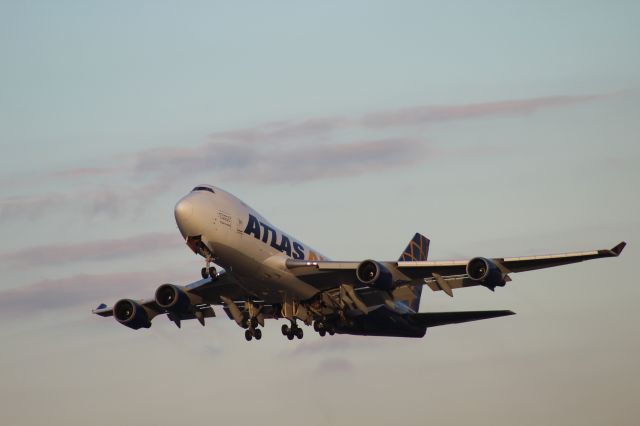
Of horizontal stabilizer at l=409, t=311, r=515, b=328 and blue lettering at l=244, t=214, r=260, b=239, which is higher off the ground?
blue lettering at l=244, t=214, r=260, b=239

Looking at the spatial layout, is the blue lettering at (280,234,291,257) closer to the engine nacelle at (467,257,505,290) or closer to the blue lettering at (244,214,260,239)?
the blue lettering at (244,214,260,239)

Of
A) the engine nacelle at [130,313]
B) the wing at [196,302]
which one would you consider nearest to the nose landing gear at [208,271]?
the wing at [196,302]

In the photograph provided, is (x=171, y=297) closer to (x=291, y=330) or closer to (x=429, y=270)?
(x=291, y=330)

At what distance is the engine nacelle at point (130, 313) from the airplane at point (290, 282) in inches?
2.1

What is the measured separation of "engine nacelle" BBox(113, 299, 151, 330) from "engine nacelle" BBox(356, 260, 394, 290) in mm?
14294

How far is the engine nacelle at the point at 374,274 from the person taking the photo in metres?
56.2

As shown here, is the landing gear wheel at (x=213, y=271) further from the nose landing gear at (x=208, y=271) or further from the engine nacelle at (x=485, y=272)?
the engine nacelle at (x=485, y=272)

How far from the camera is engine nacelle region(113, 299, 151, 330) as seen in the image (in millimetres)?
64938

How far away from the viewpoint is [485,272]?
55.0 metres

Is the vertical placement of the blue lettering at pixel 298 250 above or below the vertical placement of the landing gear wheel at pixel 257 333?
above

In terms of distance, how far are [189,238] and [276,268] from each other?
15.3 feet

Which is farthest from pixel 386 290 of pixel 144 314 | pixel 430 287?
pixel 144 314

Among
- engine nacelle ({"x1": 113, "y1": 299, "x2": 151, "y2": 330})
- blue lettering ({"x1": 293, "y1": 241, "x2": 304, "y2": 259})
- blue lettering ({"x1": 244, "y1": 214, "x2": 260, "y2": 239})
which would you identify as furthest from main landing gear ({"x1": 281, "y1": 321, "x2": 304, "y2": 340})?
engine nacelle ({"x1": 113, "y1": 299, "x2": 151, "y2": 330})

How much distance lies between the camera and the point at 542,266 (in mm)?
55906
